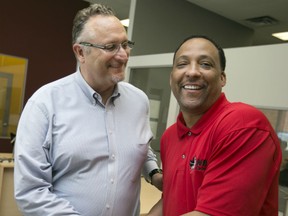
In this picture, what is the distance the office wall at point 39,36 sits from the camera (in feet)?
16.9

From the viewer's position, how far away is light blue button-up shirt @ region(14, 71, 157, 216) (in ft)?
4.25

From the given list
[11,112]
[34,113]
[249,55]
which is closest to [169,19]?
[249,55]

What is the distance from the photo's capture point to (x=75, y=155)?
1364mm

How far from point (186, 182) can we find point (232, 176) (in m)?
0.22

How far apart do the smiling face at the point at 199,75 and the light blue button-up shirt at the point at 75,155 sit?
1.30ft

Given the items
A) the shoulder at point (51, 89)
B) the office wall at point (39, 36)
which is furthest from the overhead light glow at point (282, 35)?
the shoulder at point (51, 89)

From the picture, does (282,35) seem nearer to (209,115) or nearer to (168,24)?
(168,24)

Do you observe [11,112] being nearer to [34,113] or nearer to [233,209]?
[34,113]

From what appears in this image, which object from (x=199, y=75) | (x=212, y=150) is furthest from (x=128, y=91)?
(x=212, y=150)

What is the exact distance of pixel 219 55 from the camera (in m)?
1.33

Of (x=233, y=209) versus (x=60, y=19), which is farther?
(x=60, y=19)

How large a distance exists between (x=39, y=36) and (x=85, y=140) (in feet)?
14.9

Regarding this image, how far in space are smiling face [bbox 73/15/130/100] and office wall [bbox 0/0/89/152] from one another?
418 centimetres

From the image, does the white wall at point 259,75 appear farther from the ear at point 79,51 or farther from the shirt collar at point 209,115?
the ear at point 79,51
